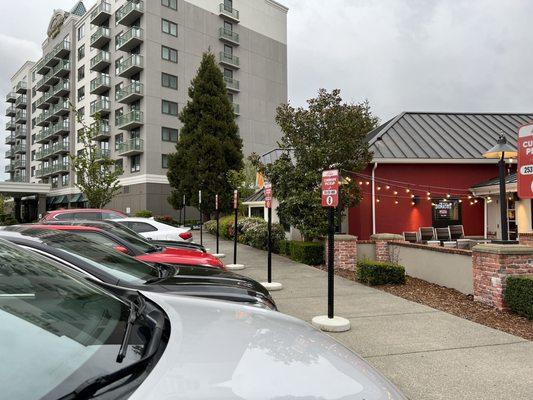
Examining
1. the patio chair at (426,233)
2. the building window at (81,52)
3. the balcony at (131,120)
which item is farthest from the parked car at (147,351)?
the building window at (81,52)

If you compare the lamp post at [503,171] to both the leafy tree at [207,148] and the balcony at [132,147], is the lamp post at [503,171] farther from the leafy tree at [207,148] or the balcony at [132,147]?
the balcony at [132,147]

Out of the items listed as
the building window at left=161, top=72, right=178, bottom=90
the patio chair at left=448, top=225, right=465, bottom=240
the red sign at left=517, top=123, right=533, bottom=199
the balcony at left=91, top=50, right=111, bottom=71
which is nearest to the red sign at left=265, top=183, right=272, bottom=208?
the red sign at left=517, top=123, right=533, bottom=199

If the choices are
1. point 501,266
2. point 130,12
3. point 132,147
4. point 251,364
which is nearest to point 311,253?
point 501,266

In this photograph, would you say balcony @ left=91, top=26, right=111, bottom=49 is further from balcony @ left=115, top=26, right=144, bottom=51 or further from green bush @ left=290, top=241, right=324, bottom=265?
green bush @ left=290, top=241, right=324, bottom=265

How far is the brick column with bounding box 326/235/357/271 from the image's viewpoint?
38.2ft

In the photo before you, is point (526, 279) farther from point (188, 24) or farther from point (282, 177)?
point (188, 24)

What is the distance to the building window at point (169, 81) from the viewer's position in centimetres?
3881

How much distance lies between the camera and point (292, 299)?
319 inches

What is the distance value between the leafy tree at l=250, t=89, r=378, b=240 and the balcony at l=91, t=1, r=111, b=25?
36812 millimetres

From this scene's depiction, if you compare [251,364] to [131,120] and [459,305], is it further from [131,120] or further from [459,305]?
[131,120]

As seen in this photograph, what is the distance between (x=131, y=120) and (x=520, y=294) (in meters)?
36.0

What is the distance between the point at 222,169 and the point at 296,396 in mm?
28122

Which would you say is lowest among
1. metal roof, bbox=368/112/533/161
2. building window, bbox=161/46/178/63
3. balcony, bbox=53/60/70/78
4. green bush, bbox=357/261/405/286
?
green bush, bbox=357/261/405/286

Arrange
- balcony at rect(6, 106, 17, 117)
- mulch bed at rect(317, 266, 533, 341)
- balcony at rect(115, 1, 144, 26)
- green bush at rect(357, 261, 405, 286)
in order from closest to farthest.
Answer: mulch bed at rect(317, 266, 533, 341), green bush at rect(357, 261, 405, 286), balcony at rect(115, 1, 144, 26), balcony at rect(6, 106, 17, 117)
